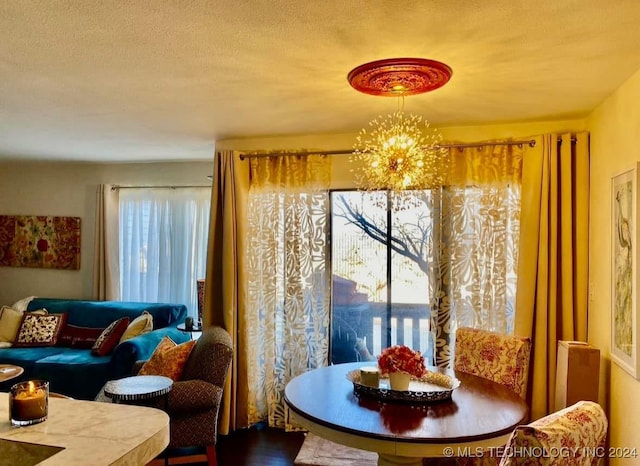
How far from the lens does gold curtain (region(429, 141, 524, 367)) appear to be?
11.6ft

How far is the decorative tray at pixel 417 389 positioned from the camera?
89.6 inches

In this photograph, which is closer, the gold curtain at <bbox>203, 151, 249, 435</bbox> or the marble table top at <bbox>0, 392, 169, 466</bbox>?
the marble table top at <bbox>0, 392, 169, 466</bbox>

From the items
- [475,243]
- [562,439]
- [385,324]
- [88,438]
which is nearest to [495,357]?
[475,243]

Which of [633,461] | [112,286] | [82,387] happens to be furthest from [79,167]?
[633,461]

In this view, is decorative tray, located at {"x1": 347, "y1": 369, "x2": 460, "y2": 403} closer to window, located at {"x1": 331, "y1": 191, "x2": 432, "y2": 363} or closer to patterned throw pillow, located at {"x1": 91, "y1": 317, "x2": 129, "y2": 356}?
window, located at {"x1": 331, "y1": 191, "x2": 432, "y2": 363}

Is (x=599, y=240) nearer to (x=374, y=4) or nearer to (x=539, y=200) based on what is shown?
(x=539, y=200)

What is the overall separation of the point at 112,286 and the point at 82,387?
1487mm

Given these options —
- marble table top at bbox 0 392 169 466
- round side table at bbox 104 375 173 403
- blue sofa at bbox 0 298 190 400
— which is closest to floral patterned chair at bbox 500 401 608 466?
marble table top at bbox 0 392 169 466

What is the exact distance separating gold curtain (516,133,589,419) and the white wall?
3.60 m

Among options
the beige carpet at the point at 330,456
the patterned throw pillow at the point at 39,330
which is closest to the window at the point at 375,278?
the beige carpet at the point at 330,456

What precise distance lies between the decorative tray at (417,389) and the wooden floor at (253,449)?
125 centimetres

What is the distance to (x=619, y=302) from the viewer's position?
2668 mm

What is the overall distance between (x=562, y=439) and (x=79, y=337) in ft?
15.1

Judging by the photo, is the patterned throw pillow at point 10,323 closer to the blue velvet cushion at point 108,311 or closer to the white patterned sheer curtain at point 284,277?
the blue velvet cushion at point 108,311
